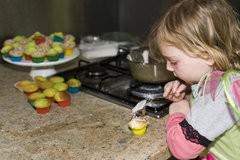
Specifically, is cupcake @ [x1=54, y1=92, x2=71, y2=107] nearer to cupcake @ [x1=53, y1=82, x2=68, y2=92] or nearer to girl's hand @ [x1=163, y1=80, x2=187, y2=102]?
cupcake @ [x1=53, y1=82, x2=68, y2=92]

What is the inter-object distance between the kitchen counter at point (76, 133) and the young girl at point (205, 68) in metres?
0.09

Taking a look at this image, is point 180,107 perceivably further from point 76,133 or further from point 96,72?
point 96,72

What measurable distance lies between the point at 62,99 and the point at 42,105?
70 millimetres

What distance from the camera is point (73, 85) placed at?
128 centimetres

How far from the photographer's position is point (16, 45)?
A: 55.0 inches

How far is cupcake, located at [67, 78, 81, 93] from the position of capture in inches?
50.4

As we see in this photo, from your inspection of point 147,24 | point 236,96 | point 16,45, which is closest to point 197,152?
point 236,96

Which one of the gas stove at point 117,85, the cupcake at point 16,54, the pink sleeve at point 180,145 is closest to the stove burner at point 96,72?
the gas stove at point 117,85

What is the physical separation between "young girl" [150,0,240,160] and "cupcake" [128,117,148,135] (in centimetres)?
7

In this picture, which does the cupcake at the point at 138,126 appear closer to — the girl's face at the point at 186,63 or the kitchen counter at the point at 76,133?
the kitchen counter at the point at 76,133

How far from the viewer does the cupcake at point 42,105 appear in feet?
3.75

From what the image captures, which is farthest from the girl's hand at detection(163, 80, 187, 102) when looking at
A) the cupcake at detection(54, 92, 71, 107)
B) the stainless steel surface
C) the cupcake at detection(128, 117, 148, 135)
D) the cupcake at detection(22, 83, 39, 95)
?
the stainless steel surface

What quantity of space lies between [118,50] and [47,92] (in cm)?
49

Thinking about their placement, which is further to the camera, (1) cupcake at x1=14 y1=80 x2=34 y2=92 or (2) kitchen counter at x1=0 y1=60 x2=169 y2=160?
(1) cupcake at x1=14 y1=80 x2=34 y2=92
